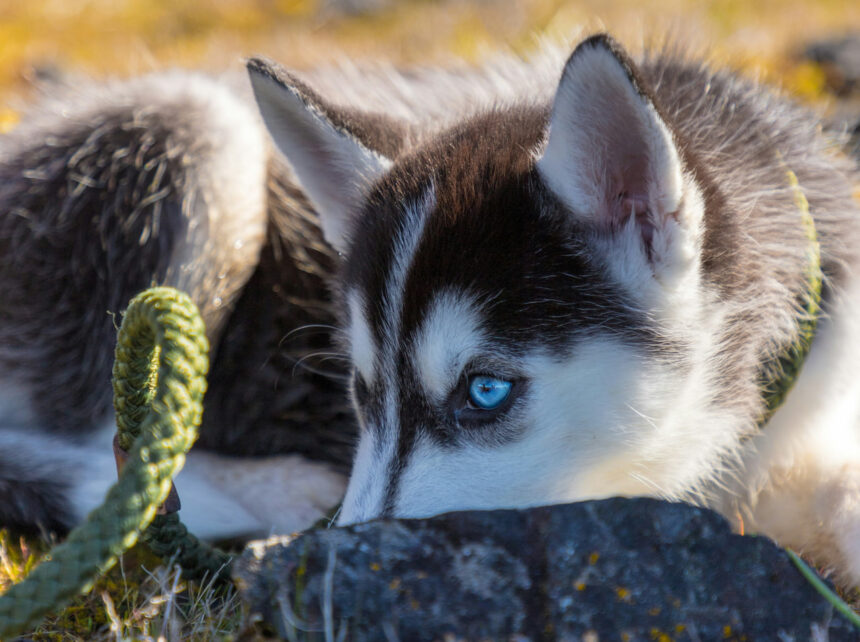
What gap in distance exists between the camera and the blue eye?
184cm

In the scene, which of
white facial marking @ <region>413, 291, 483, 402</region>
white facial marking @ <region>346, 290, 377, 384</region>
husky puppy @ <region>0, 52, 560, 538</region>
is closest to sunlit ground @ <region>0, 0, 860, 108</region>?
husky puppy @ <region>0, 52, 560, 538</region>

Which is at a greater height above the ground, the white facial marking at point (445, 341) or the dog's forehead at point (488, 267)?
the dog's forehead at point (488, 267)

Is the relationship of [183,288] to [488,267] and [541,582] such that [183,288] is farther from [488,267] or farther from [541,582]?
[541,582]

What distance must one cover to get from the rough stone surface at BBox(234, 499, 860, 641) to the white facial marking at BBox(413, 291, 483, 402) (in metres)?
0.36

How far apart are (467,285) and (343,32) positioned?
21.4 feet

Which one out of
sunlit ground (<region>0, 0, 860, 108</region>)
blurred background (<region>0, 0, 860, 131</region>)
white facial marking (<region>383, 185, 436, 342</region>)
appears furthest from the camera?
sunlit ground (<region>0, 0, 860, 108</region>)

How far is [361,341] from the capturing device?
204 cm

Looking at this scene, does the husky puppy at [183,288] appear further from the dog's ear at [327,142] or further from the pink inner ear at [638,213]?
the pink inner ear at [638,213]

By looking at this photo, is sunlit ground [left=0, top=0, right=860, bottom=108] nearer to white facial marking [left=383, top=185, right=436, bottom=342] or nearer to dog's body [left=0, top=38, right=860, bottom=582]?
dog's body [left=0, top=38, right=860, bottom=582]

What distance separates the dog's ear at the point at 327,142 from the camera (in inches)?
83.1

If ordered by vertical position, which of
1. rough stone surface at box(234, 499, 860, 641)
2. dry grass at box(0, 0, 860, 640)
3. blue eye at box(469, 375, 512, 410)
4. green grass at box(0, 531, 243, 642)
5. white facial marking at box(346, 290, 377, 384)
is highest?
dry grass at box(0, 0, 860, 640)

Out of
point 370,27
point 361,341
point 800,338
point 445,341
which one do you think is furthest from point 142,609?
point 370,27

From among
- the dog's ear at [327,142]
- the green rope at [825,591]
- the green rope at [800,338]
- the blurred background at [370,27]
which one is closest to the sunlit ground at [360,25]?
the blurred background at [370,27]

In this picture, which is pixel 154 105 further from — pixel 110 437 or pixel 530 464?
pixel 530 464
